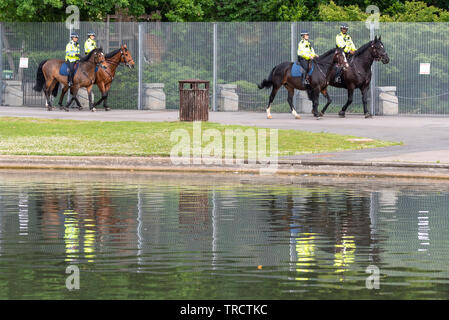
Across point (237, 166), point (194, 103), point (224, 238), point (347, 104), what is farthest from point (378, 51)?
point (224, 238)

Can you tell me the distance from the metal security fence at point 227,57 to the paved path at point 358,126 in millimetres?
1530

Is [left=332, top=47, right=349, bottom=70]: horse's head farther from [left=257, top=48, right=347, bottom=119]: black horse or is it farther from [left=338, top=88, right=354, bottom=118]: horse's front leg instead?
[left=338, top=88, right=354, bottom=118]: horse's front leg

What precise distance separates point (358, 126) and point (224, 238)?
714 inches

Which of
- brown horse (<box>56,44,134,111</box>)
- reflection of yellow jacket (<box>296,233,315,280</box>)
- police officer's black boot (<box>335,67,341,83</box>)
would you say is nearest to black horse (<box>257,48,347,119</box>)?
police officer's black boot (<box>335,67,341,83</box>)

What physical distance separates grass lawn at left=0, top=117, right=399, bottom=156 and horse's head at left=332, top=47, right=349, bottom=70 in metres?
6.91

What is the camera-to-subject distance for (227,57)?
1550 inches

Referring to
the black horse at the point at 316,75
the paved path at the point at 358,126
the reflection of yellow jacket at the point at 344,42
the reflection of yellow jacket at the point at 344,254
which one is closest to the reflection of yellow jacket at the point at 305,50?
the black horse at the point at 316,75

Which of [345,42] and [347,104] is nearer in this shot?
[345,42]

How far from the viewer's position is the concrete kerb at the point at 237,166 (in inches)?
821

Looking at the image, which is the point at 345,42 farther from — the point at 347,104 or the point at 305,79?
the point at 347,104

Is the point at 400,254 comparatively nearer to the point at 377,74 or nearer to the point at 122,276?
the point at 122,276
